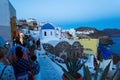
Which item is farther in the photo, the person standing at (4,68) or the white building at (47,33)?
the white building at (47,33)

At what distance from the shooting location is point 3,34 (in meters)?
10.2

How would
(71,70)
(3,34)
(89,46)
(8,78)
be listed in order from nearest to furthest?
(8,78)
(71,70)
(3,34)
(89,46)

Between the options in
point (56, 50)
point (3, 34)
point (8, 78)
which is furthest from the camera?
point (56, 50)

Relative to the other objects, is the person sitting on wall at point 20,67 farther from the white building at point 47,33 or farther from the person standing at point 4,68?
the white building at point 47,33

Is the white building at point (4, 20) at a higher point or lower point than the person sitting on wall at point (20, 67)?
higher

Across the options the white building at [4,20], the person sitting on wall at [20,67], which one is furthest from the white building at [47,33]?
the person sitting on wall at [20,67]

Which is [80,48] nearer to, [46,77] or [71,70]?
[46,77]

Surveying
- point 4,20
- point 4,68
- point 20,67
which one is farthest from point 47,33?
point 4,68

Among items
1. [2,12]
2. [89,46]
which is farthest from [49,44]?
[2,12]

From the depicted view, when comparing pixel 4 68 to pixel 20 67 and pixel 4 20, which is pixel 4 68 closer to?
pixel 20 67

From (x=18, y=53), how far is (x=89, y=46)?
33062 mm

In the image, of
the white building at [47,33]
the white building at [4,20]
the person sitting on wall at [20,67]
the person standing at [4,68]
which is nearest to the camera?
the person standing at [4,68]

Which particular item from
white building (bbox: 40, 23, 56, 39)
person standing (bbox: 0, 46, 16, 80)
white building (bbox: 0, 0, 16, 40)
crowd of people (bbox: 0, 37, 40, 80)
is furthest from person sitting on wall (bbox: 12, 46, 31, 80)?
white building (bbox: 40, 23, 56, 39)

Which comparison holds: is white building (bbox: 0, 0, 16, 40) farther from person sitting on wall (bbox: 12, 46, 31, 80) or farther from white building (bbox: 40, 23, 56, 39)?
white building (bbox: 40, 23, 56, 39)
